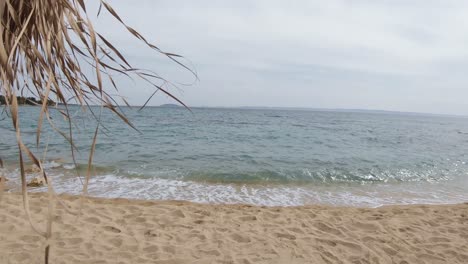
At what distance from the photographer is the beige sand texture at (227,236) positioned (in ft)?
13.8

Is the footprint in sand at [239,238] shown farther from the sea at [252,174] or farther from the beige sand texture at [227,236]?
the sea at [252,174]

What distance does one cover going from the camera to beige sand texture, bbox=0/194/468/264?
4.20 meters

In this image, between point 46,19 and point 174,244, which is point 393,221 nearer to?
point 174,244

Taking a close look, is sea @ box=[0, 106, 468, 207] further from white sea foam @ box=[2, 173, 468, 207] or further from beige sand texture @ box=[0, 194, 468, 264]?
beige sand texture @ box=[0, 194, 468, 264]

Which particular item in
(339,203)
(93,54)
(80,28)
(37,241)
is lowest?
(339,203)

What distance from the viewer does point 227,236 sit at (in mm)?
4922

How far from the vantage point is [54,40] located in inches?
47.7

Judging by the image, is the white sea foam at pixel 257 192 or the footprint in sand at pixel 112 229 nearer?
the footprint in sand at pixel 112 229

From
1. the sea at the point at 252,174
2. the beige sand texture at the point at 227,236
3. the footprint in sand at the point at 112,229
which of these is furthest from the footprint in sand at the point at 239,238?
the sea at the point at 252,174

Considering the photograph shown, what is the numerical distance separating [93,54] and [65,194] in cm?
745

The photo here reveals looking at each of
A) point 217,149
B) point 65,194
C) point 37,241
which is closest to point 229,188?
point 65,194

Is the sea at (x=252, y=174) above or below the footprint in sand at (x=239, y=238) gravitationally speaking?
below

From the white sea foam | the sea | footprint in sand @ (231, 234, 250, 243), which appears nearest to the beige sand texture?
footprint in sand @ (231, 234, 250, 243)

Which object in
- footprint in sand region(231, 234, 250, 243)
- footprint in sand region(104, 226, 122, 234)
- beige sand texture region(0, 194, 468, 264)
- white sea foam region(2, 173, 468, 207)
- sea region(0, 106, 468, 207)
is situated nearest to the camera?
beige sand texture region(0, 194, 468, 264)
